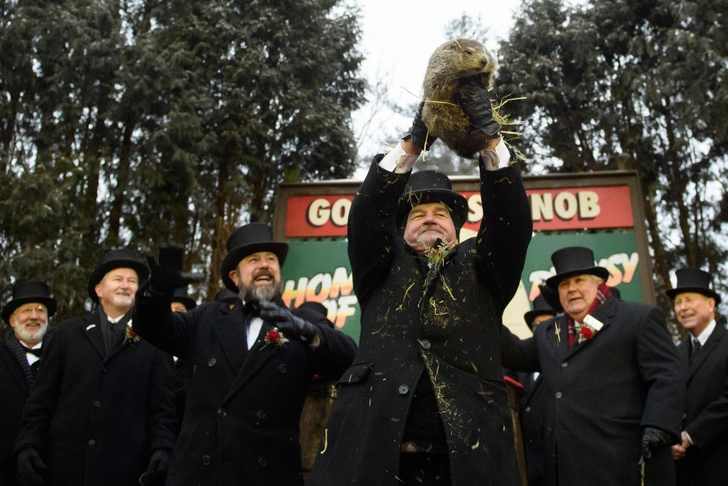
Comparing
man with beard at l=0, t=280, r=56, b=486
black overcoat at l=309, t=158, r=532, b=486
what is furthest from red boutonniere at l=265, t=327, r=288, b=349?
man with beard at l=0, t=280, r=56, b=486

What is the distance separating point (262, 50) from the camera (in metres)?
10.7

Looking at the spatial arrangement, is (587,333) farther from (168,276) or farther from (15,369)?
(15,369)

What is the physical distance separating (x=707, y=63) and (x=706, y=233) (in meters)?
2.88

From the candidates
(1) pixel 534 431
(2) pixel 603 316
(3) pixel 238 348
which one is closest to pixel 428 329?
(3) pixel 238 348

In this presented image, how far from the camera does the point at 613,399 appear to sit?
13.1 feet

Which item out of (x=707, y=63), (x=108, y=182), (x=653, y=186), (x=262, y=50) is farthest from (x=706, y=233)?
(x=108, y=182)

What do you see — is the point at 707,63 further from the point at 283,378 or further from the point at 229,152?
the point at 283,378

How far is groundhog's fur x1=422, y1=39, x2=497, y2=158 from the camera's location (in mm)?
2617

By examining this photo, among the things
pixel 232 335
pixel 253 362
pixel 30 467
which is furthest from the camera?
pixel 30 467

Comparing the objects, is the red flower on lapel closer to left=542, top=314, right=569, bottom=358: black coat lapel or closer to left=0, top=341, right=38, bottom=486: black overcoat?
left=542, top=314, right=569, bottom=358: black coat lapel

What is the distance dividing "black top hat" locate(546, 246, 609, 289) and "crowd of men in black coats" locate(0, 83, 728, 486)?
2 cm

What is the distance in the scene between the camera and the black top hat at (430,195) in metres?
3.03

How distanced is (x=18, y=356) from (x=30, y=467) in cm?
161

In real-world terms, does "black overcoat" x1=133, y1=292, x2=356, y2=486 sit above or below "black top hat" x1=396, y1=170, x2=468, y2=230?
below
